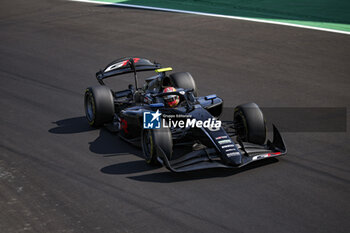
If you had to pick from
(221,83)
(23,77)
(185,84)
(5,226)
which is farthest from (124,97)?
(5,226)

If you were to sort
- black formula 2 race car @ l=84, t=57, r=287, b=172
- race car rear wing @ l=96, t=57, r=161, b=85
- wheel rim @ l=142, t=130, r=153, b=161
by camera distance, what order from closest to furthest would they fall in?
black formula 2 race car @ l=84, t=57, r=287, b=172
wheel rim @ l=142, t=130, r=153, b=161
race car rear wing @ l=96, t=57, r=161, b=85

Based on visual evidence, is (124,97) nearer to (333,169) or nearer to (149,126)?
(149,126)

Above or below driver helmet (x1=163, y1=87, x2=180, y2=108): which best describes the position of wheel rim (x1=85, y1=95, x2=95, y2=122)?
below

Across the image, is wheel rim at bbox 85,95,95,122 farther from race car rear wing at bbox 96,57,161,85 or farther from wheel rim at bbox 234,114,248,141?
wheel rim at bbox 234,114,248,141

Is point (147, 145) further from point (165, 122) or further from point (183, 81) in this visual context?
point (183, 81)

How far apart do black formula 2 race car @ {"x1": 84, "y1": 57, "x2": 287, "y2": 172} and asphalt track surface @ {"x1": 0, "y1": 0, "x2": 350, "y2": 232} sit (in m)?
0.29

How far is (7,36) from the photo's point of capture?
22.9 metres

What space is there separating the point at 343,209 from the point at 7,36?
1779 cm

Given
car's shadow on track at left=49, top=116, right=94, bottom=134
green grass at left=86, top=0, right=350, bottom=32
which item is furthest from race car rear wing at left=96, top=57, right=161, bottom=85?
green grass at left=86, top=0, right=350, bottom=32

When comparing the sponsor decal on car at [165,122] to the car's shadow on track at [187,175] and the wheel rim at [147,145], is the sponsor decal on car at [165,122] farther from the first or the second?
the car's shadow on track at [187,175]

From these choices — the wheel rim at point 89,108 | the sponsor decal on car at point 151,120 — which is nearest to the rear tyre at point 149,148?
the sponsor decal on car at point 151,120

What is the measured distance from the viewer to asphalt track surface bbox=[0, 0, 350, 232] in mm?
8578

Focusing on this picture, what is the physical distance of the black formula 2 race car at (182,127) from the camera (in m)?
9.98

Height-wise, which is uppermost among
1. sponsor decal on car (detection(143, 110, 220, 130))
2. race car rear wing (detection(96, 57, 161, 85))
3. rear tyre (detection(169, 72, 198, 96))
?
race car rear wing (detection(96, 57, 161, 85))
